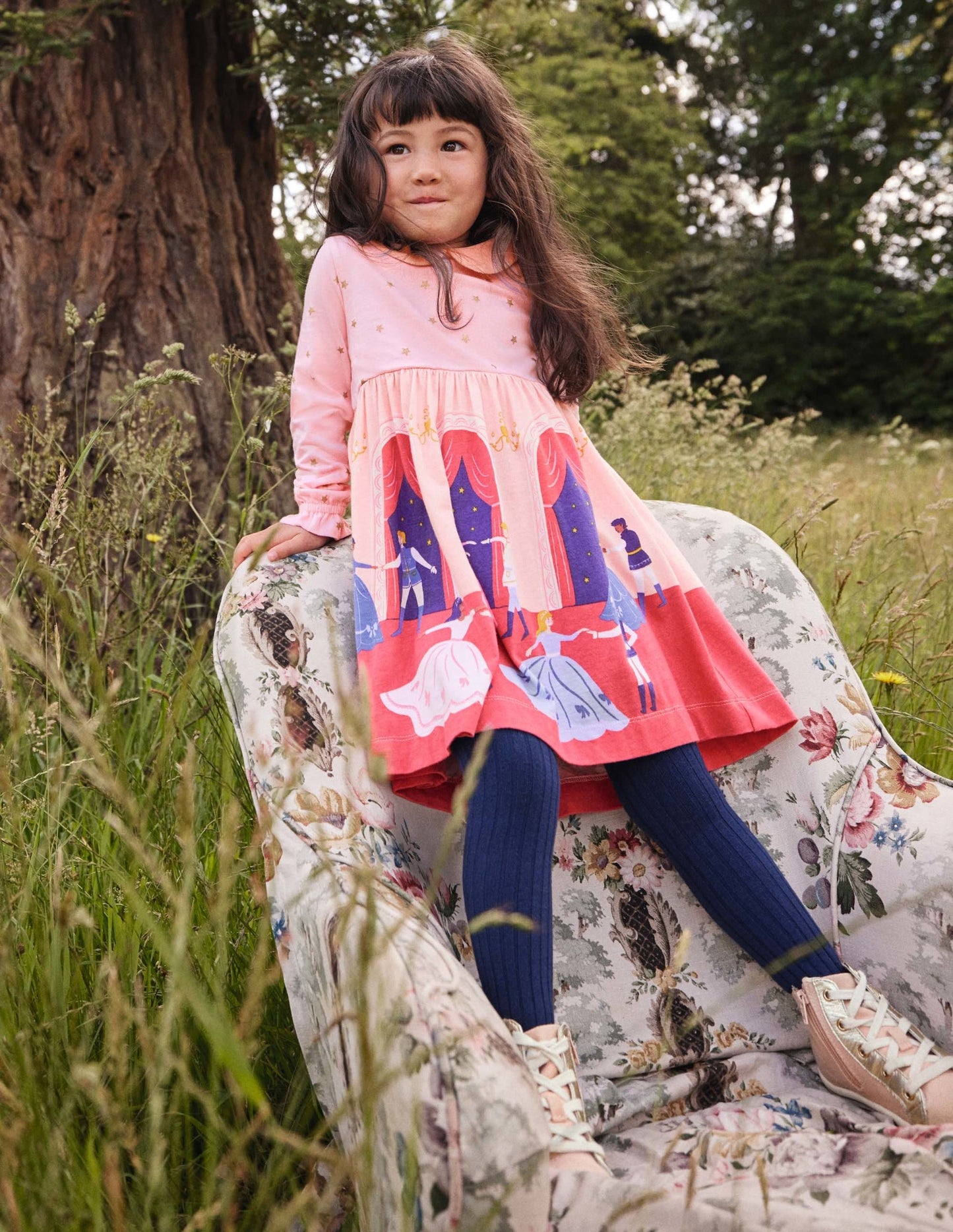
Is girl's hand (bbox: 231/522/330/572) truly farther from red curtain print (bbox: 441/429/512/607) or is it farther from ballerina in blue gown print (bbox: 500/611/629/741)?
ballerina in blue gown print (bbox: 500/611/629/741)

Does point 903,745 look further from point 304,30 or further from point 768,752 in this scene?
point 304,30

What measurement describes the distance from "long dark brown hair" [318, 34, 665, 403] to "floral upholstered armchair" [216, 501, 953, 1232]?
0.36 metres

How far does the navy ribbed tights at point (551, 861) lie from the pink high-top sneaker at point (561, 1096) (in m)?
0.04

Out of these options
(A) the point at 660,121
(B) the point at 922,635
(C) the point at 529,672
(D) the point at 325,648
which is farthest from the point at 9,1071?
(A) the point at 660,121

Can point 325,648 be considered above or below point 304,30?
below

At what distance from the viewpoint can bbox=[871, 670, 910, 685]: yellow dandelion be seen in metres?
2.10

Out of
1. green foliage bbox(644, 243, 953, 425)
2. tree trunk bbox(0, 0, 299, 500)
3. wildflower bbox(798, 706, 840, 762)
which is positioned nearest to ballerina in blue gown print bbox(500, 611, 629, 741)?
wildflower bbox(798, 706, 840, 762)

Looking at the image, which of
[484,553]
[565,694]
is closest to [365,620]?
[484,553]

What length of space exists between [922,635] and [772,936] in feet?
4.29

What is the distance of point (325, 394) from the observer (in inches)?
72.9

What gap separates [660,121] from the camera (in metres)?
15.0

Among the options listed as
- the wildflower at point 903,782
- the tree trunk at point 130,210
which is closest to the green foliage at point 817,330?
the tree trunk at point 130,210

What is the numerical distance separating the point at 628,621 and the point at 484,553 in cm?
26

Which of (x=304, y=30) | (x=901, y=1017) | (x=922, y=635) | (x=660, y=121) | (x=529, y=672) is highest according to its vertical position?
(x=660, y=121)
